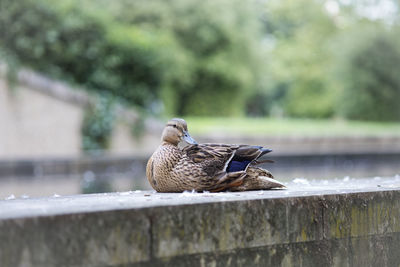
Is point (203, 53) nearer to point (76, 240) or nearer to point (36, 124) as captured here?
point (36, 124)

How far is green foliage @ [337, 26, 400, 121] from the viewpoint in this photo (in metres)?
30.1

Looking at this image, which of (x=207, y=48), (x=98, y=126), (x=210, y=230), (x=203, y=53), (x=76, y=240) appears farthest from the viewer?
(x=203, y=53)

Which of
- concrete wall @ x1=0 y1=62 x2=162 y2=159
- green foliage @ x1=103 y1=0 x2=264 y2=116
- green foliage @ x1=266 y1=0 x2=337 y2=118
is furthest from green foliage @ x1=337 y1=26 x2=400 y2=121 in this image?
concrete wall @ x1=0 y1=62 x2=162 y2=159

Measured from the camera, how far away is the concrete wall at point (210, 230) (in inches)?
98.5

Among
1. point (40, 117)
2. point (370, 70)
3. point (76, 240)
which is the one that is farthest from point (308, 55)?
point (76, 240)

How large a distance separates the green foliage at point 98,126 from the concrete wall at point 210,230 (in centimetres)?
1393

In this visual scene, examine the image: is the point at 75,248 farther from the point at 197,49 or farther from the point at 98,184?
the point at 197,49

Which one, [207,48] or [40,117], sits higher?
[207,48]

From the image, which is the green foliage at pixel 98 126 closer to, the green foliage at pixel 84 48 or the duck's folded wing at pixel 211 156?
the green foliage at pixel 84 48

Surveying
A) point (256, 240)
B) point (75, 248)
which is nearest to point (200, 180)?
point (256, 240)

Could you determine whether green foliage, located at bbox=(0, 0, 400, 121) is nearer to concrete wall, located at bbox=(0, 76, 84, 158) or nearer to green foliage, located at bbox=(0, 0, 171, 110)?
green foliage, located at bbox=(0, 0, 171, 110)

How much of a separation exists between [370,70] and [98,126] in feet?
58.7

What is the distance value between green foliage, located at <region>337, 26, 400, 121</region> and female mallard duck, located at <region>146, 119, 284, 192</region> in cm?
2765

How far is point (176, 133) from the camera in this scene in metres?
3.92
